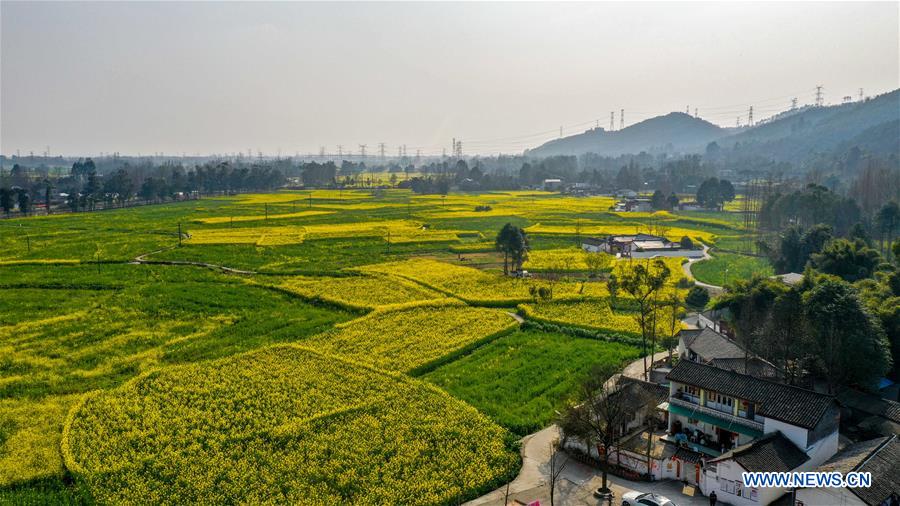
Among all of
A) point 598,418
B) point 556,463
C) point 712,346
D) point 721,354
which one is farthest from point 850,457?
point 712,346

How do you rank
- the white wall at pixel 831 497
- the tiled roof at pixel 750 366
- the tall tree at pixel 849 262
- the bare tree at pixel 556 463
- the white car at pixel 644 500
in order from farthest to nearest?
the tall tree at pixel 849 262
the tiled roof at pixel 750 366
the bare tree at pixel 556 463
the white car at pixel 644 500
the white wall at pixel 831 497

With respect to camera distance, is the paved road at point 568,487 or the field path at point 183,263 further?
the field path at point 183,263

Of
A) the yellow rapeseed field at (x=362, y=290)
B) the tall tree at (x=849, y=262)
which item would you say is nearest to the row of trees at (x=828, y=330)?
the tall tree at (x=849, y=262)

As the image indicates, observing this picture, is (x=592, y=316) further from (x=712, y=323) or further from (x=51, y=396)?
(x=51, y=396)

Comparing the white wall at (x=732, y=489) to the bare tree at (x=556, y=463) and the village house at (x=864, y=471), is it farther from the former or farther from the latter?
the bare tree at (x=556, y=463)

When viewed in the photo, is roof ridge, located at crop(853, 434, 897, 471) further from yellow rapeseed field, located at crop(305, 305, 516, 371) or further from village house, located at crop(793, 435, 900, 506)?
yellow rapeseed field, located at crop(305, 305, 516, 371)
